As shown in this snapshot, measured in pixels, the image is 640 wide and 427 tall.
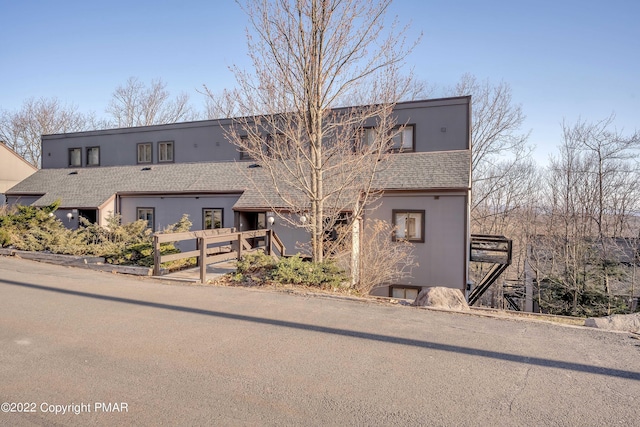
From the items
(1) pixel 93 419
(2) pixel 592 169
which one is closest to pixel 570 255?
(2) pixel 592 169

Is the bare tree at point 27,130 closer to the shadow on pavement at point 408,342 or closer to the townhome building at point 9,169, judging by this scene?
the townhome building at point 9,169

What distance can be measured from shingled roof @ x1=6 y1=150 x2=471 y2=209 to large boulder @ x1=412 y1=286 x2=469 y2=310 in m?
5.17

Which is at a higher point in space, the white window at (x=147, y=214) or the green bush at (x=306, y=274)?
the white window at (x=147, y=214)

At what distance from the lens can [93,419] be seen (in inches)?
121

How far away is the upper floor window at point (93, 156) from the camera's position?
2149 centimetres

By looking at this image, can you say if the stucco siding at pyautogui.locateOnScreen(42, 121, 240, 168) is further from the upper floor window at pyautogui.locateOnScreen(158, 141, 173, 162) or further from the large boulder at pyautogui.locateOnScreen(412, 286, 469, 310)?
the large boulder at pyautogui.locateOnScreen(412, 286, 469, 310)

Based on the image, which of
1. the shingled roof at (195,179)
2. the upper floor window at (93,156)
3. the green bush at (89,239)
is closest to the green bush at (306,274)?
the shingled roof at (195,179)

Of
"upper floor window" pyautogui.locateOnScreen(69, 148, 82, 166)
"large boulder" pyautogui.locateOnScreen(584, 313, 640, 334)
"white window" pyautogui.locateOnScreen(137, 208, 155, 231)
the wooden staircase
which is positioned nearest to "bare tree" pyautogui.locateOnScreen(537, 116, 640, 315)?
the wooden staircase

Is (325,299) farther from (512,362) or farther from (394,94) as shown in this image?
(394,94)

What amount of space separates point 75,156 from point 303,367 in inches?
935

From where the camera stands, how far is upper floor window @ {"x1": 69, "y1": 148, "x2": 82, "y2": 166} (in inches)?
874

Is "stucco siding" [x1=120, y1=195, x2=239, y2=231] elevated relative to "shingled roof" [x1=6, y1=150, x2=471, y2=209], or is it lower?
lower

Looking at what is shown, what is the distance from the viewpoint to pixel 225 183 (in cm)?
1636

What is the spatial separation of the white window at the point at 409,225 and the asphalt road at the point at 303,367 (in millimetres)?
6715
